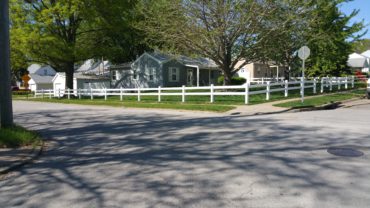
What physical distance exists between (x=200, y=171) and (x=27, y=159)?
3710 millimetres

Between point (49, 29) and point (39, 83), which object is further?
point (39, 83)

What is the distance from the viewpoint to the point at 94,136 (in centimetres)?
1112

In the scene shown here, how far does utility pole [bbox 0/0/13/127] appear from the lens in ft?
33.7

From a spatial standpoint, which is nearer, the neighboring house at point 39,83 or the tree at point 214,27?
the tree at point 214,27

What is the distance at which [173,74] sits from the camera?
39.7 m

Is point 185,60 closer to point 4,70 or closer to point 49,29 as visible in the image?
point 49,29

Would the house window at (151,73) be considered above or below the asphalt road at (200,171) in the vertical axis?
above

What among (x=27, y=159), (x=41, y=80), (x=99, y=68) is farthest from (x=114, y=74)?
(x=27, y=159)

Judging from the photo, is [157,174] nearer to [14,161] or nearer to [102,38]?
[14,161]

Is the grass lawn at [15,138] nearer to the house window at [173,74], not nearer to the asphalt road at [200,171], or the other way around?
the asphalt road at [200,171]

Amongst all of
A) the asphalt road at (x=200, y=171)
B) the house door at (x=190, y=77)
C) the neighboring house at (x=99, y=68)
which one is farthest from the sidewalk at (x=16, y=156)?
the neighboring house at (x=99, y=68)

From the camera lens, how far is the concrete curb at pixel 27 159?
282 inches

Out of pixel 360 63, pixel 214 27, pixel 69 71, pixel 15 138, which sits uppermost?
pixel 360 63

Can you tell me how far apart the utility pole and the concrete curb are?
5.42ft
